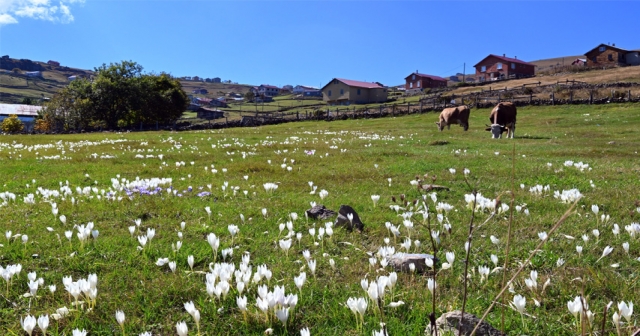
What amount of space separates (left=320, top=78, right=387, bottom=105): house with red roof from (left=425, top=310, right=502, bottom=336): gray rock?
125 m

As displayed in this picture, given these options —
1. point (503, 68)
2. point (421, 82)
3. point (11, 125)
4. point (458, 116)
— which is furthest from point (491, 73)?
point (11, 125)

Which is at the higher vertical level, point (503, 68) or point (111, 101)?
point (503, 68)

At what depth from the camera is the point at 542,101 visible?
5850 centimetres

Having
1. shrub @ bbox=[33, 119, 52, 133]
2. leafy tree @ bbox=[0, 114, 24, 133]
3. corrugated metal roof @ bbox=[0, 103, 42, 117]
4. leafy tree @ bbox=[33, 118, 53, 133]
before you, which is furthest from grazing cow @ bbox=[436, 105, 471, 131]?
corrugated metal roof @ bbox=[0, 103, 42, 117]

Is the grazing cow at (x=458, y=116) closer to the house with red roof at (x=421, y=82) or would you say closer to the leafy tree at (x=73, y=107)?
the leafy tree at (x=73, y=107)

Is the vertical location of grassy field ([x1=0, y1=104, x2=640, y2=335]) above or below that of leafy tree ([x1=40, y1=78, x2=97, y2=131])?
below

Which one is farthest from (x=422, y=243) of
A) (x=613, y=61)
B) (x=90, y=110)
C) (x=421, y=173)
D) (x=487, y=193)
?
(x=613, y=61)

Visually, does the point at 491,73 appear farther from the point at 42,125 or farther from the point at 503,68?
the point at 42,125

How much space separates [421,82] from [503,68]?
28.4m

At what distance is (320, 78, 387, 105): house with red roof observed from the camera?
126 metres

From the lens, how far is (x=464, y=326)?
10.1 ft

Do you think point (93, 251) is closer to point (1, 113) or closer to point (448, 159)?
point (448, 159)

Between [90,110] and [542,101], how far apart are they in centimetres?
7633

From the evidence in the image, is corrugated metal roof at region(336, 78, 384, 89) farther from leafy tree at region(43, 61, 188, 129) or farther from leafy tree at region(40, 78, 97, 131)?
leafy tree at region(40, 78, 97, 131)
